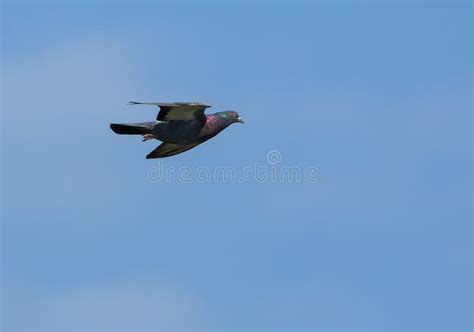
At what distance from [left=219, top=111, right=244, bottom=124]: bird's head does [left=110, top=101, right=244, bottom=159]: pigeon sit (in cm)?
28

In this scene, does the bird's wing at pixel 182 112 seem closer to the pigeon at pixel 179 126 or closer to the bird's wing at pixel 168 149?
the pigeon at pixel 179 126

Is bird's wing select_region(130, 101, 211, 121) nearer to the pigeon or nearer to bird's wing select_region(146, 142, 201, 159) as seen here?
the pigeon

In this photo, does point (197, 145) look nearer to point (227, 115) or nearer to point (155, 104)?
point (227, 115)

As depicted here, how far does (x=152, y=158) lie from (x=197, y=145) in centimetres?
186

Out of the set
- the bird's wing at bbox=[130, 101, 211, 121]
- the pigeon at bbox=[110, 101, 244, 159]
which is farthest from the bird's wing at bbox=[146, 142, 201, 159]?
the bird's wing at bbox=[130, 101, 211, 121]

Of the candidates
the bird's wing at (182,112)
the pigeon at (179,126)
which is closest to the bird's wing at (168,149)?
the pigeon at (179,126)

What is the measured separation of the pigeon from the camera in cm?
4694

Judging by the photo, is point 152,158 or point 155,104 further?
point 152,158

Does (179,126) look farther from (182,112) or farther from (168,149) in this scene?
(168,149)

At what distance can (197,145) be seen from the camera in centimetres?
4922

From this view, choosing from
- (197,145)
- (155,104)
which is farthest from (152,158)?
(155,104)

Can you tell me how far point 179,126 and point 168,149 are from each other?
7.74 feet

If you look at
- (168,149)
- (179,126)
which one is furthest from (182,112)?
(168,149)

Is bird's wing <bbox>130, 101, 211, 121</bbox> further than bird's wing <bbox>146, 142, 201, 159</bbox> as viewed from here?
No
